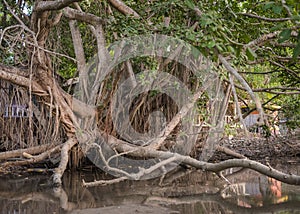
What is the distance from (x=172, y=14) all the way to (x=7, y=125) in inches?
123

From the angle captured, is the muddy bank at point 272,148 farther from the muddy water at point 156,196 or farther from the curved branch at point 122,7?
the curved branch at point 122,7

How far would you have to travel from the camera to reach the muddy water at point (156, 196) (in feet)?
10.7

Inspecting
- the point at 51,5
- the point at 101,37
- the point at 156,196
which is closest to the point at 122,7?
the point at 101,37

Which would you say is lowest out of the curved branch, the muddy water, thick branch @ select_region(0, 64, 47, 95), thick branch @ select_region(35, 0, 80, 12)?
the muddy water

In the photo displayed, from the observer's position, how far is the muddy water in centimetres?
325

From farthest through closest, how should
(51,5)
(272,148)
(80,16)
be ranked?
(272,148), (80,16), (51,5)

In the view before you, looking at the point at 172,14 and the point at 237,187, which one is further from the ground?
the point at 172,14

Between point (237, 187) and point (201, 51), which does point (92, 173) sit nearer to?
point (237, 187)

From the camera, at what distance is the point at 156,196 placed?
3803 millimetres

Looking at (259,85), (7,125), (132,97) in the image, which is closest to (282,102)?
Answer: (259,85)

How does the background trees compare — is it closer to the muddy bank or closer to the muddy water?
the muddy water

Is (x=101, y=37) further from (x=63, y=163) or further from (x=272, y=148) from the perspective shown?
(x=272, y=148)

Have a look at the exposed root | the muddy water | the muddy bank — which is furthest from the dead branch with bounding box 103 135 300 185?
the muddy bank

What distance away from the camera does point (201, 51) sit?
234 cm
